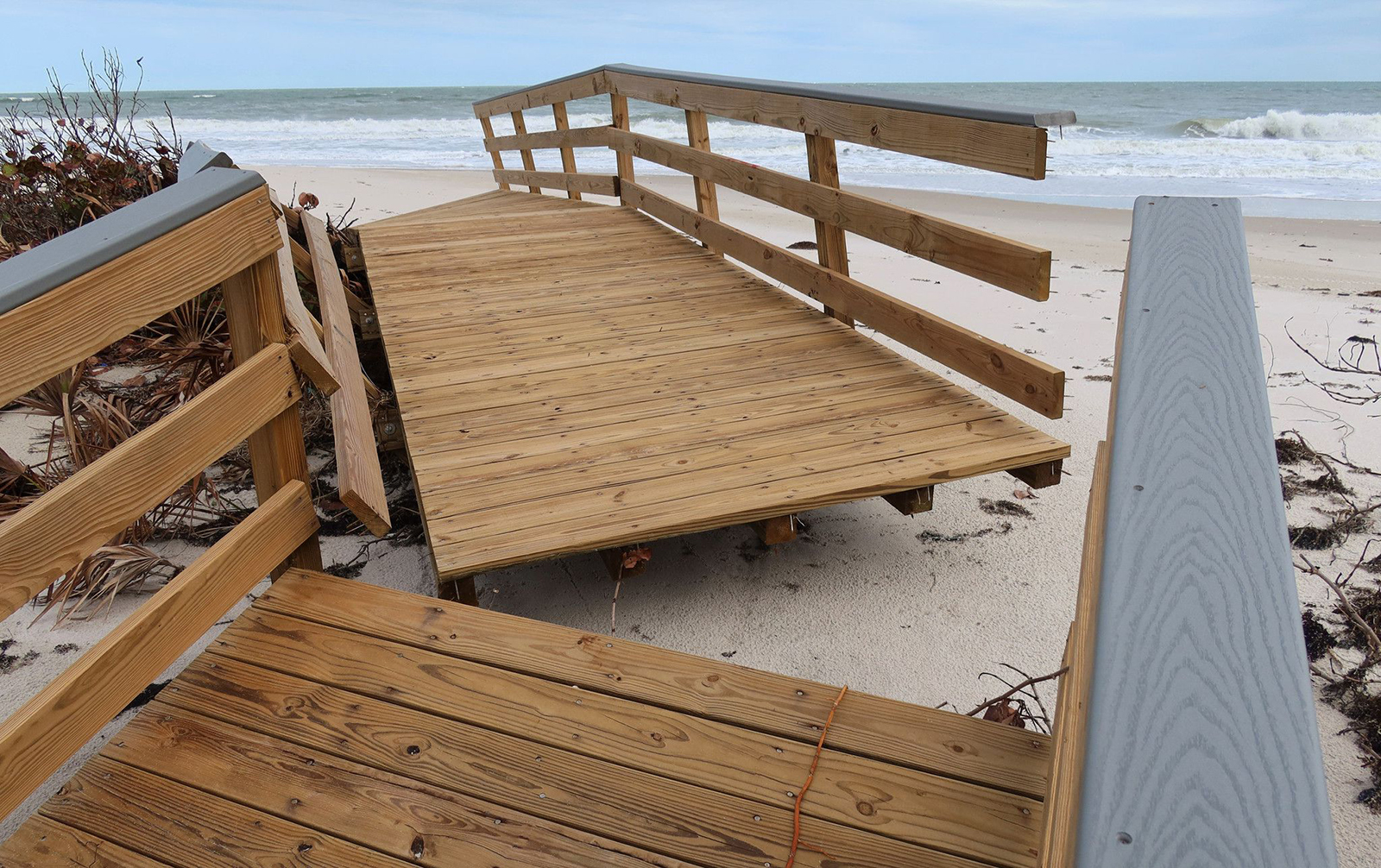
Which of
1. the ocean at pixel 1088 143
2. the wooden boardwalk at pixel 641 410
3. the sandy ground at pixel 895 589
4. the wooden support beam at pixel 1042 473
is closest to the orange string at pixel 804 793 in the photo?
the sandy ground at pixel 895 589

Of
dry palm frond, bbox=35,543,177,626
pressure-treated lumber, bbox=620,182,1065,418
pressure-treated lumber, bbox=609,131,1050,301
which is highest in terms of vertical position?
pressure-treated lumber, bbox=609,131,1050,301

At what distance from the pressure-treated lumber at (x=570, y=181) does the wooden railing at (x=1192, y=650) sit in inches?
242

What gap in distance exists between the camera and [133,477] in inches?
69.3

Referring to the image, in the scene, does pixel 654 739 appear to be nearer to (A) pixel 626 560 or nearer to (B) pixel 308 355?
(A) pixel 626 560

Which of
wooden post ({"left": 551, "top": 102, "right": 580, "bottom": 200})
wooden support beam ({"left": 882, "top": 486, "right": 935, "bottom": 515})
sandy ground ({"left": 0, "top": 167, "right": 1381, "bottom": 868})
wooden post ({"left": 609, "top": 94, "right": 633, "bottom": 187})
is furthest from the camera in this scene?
wooden post ({"left": 551, "top": 102, "right": 580, "bottom": 200})

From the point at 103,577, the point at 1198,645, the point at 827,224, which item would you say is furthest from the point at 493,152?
the point at 1198,645

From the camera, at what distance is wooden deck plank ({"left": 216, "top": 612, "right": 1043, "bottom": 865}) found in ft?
5.11

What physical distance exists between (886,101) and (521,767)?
2.57 m

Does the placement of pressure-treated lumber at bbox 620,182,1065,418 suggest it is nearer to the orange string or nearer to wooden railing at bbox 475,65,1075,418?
wooden railing at bbox 475,65,1075,418

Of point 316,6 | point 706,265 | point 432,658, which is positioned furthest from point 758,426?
point 316,6

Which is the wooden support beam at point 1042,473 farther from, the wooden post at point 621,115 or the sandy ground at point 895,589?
the wooden post at point 621,115

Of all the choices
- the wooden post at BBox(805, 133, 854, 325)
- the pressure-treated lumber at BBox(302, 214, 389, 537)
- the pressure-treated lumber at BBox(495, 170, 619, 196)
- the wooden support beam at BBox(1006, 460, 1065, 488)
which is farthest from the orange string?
the pressure-treated lumber at BBox(495, 170, 619, 196)

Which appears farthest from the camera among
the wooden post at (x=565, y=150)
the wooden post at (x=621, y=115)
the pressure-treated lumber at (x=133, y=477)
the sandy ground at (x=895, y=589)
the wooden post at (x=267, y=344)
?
the wooden post at (x=565, y=150)

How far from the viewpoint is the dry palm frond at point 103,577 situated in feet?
9.75
